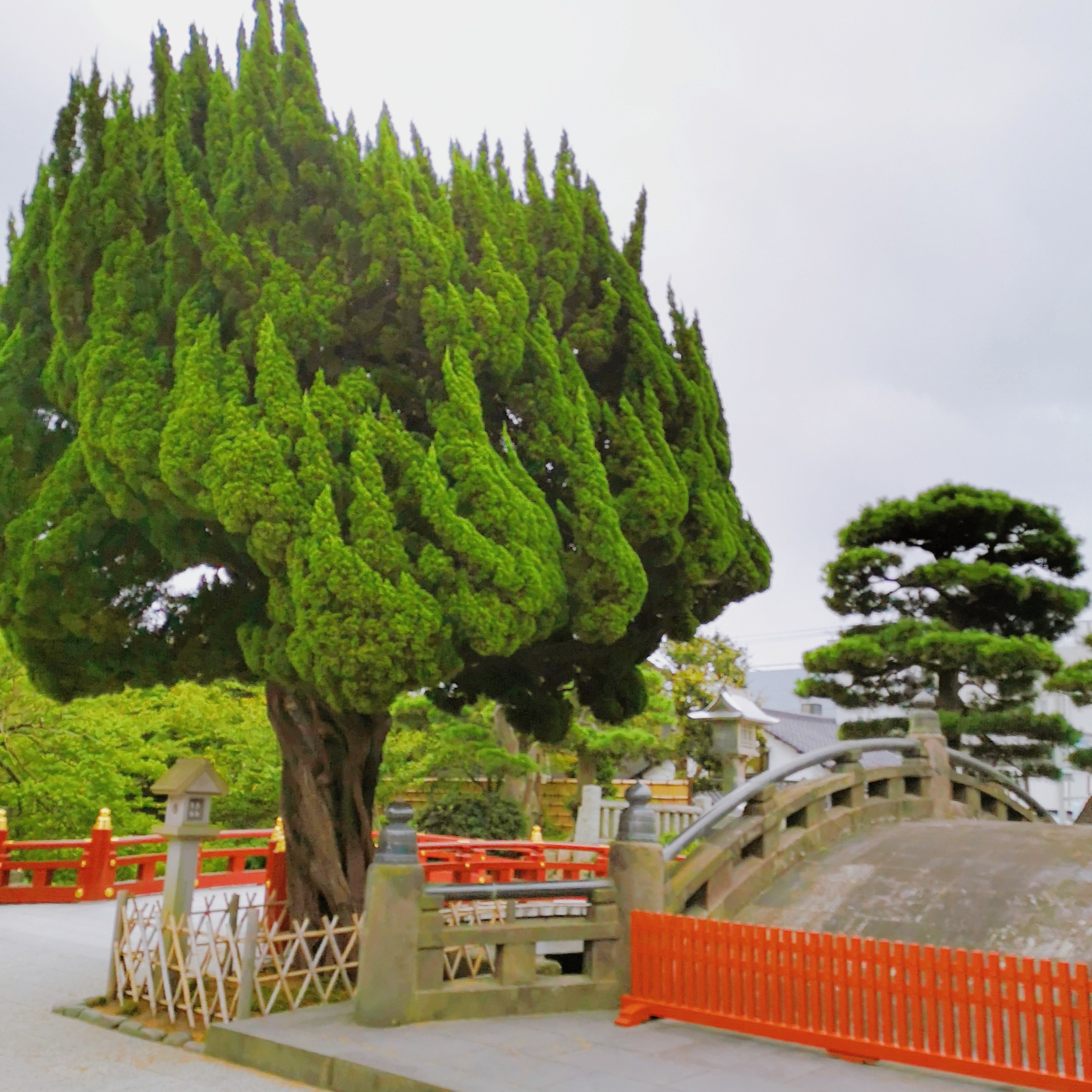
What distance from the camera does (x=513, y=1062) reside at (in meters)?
6.57

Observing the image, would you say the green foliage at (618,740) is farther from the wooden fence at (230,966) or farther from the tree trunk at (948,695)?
the wooden fence at (230,966)

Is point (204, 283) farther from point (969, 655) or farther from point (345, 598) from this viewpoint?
point (969, 655)

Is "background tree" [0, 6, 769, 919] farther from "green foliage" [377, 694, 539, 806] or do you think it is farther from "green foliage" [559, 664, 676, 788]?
"green foliage" [559, 664, 676, 788]

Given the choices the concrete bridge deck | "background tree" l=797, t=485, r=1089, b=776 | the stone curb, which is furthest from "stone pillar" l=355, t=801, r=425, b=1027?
"background tree" l=797, t=485, r=1089, b=776

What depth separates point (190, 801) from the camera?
9609 mm

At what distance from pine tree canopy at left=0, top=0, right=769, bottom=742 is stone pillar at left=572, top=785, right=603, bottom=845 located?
1049 cm

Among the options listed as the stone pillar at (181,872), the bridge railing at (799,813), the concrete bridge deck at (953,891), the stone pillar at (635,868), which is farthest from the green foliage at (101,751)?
the concrete bridge deck at (953,891)

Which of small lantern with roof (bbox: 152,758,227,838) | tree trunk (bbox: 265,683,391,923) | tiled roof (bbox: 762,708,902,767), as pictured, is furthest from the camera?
tiled roof (bbox: 762,708,902,767)

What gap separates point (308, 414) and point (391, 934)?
4014 millimetres

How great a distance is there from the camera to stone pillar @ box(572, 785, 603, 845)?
19797 millimetres

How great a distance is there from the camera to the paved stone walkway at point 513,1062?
20.2ft

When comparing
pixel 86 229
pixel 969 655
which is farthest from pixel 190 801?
pixel 969 655

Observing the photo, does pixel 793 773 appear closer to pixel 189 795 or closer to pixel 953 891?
pixel 953 891

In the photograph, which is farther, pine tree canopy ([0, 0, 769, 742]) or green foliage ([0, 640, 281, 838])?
green foliage ([0, 640, 281, 838])
